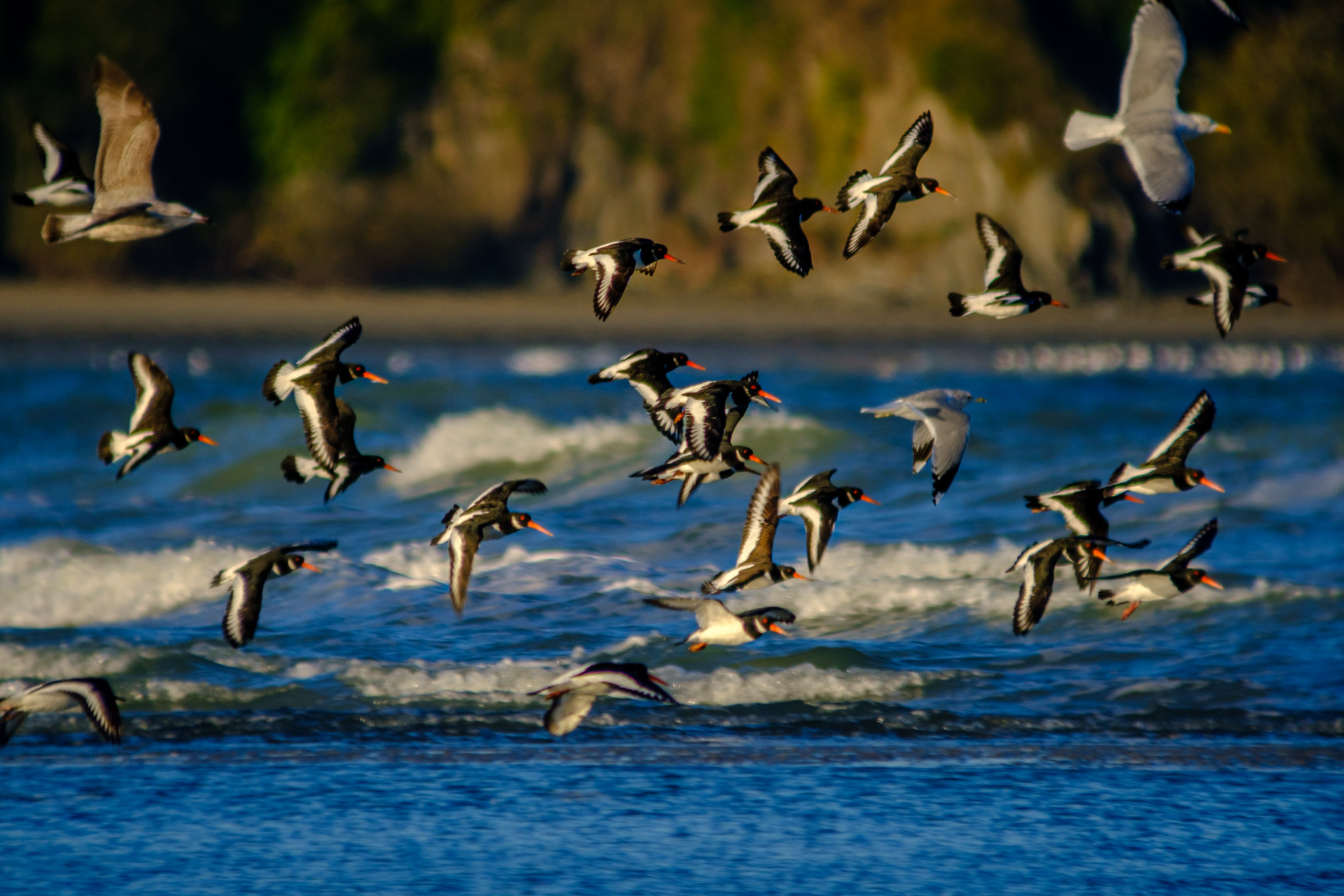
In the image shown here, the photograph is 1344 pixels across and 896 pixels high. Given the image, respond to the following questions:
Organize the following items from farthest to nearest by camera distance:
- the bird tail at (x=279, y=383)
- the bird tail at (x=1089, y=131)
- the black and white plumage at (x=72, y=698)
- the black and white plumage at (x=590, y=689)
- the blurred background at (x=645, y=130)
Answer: the blurred background at (x=645, y=130), the bird tail at (x=1089, y=131), the bird tail at (x=279, y=383), the black and white plumage at (x=72, y=698), the black and white plumage at (x=590, y=689)

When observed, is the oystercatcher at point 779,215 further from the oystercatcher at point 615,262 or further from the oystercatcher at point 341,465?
the oystercatcher at point 341,465

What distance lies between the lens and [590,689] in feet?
21.8

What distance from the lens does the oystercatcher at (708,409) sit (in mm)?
7051

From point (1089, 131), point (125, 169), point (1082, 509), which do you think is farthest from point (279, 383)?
point (1082, 509)

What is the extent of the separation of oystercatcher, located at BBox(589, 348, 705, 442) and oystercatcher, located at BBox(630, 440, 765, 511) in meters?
0.13

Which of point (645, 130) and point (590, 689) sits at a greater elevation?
point (645, 130)

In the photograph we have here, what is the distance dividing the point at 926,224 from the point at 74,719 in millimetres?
36432

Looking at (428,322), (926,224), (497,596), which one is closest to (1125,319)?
(926,224)

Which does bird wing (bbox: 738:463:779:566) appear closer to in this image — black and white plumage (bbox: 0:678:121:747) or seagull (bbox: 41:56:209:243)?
black and white plumage (bbox: 0:678:121:747)

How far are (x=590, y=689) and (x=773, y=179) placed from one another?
2578 millimetres

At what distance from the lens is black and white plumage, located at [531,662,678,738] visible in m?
6.37

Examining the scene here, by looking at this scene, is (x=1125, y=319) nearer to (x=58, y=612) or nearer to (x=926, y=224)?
(x=926, y=224)

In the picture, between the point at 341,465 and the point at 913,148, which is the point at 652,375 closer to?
the point at 341,465

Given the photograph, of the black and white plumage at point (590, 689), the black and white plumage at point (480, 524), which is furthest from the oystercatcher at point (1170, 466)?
the black and white plumage at point (480, 524)
